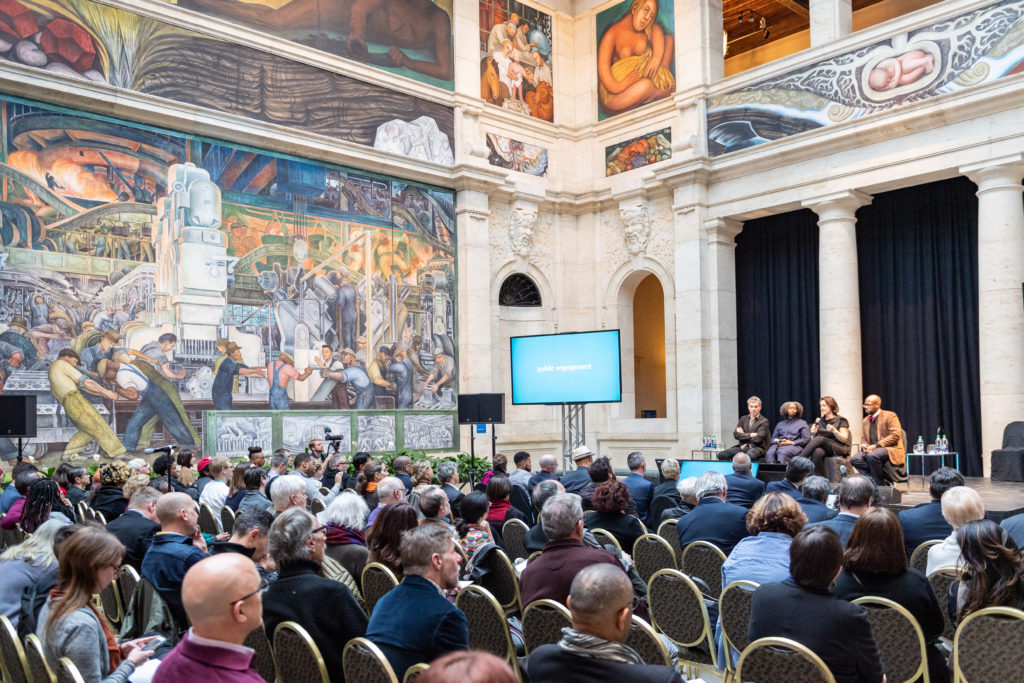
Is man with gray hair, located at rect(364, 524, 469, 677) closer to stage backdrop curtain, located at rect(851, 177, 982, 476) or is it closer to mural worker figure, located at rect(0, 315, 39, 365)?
mural worker figure, located at rect(0, 315, 39, 365)

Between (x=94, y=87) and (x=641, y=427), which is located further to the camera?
(x=641, y=427)

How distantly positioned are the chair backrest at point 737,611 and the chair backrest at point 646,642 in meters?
0.98

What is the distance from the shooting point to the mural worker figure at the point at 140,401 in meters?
10.8

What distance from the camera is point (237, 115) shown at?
12.2m

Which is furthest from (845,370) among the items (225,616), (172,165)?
(225,616)

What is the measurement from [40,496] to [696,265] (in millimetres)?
11547

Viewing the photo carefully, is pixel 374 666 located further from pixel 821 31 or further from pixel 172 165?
pixel 821 31

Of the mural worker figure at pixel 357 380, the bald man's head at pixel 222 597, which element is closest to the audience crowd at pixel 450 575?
the bald man's head at pixel 222 597

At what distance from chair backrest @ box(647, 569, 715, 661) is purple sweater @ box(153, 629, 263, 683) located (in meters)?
2.38

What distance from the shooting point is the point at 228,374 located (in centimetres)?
1190

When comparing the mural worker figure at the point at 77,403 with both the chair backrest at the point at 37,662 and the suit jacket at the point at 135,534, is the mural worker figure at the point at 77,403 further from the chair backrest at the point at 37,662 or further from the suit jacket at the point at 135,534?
the chair backrest at the point at 37,662

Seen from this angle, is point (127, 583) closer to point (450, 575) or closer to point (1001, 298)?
point (450, 575)

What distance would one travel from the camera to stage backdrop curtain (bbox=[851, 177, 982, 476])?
1290cm

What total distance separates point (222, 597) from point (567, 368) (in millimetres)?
10355
